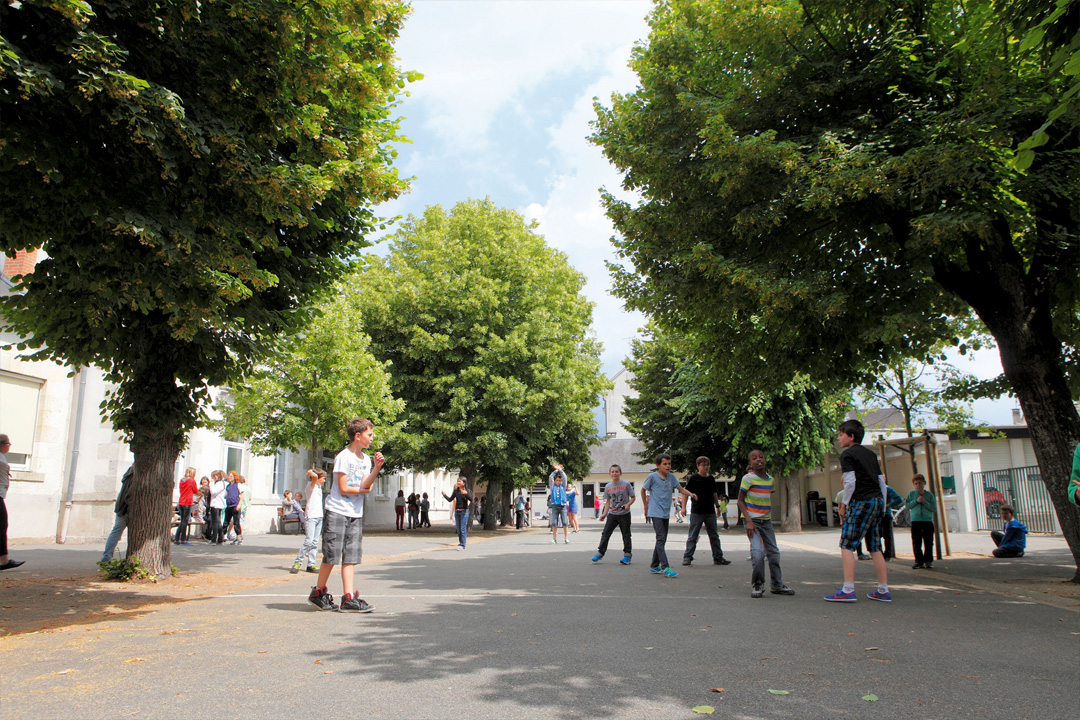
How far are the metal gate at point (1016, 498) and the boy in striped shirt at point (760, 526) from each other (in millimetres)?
17270

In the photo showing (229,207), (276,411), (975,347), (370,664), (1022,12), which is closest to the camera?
(370,664)

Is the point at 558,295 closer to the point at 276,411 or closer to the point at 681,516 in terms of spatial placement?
the point at 276,411

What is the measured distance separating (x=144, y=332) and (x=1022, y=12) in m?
9.79

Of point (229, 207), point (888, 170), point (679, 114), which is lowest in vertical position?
point (229, 207)

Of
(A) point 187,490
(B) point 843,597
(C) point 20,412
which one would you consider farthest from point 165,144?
(C) point 20,412

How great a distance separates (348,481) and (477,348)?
18.7m

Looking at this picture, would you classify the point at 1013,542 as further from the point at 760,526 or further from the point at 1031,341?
the point at 760,526

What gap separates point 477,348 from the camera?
85.1ft

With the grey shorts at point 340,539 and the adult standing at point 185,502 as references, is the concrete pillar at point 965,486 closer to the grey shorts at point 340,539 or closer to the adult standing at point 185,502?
the adult standing at point 185,502

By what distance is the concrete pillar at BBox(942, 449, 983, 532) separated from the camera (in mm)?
25344

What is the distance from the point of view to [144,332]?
9.27 meters

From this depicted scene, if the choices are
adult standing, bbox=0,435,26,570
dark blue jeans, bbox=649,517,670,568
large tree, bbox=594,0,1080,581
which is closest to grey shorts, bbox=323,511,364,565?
dark blue jeans, bbox=649,517,670,568

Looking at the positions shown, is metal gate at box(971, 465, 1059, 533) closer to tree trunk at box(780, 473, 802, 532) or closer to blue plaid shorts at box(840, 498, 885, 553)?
tree trunk at box(780, 473, 802, 532)

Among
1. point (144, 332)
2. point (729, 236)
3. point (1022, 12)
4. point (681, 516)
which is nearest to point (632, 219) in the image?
point (729, 236)
